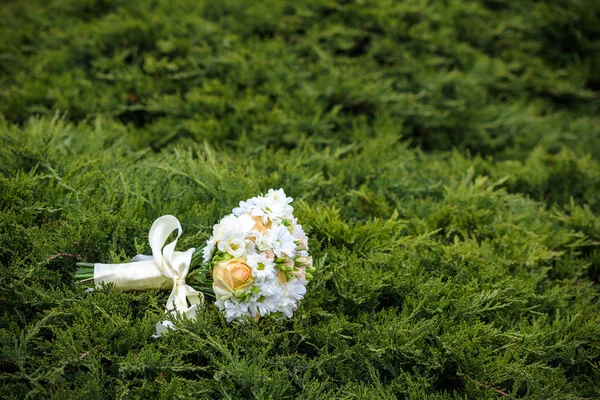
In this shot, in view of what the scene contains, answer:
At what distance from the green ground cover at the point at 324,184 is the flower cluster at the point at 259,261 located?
140 mm

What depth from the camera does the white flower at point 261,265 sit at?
64.1 inches

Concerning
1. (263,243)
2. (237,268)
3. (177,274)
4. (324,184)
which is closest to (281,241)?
(263,243)

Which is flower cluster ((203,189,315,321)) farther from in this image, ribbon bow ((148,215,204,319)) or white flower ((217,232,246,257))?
ribbon bow ((148,215,204,319))

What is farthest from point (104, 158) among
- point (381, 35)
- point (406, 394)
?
point (381, 35)

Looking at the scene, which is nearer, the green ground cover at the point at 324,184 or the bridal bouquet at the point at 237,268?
the bridal bouquet at the point at 237,268

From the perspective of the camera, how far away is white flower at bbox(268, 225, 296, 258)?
5.46 ft

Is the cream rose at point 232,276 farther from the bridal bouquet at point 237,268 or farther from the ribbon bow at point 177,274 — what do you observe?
the ribbon bow at point 177,274

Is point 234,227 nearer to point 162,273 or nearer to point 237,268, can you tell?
point 237,268

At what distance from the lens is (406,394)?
1789 millimetres

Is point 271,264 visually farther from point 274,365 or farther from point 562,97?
point 562,97

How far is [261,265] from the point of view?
64.9 inches

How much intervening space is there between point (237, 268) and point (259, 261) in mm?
71

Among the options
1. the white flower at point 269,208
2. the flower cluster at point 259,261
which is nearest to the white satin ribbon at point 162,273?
the flower cluster at point 259,261

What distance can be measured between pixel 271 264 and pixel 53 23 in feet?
10.8
